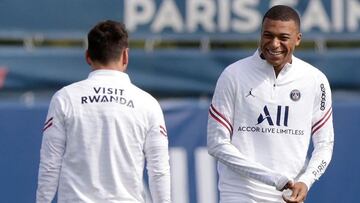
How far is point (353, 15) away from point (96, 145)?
5123mm

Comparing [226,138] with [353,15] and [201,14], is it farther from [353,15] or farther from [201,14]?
[353,15]

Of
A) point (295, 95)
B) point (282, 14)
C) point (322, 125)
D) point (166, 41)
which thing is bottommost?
point (166, 41)

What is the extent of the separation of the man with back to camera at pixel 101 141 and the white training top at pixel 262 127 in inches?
19.8

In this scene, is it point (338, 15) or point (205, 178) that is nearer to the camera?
point (205, 178)

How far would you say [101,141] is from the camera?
16.1 ft

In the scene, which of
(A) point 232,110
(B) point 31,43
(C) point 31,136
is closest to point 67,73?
(B) point 31,43

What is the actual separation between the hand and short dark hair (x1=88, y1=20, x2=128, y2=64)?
1.06 meters

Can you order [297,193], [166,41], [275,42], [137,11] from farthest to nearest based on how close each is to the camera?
[166,41], [137,11], [275,42], [297,193]

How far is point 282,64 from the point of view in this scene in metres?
5.45

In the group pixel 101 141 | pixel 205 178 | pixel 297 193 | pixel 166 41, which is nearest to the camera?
pixel 101 141

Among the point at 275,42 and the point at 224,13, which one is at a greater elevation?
the point at 275,42

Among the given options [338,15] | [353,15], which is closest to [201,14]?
[338,15]

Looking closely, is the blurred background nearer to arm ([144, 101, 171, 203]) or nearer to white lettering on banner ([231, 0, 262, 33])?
white lettering on banner ([231, 0, 262, 33])

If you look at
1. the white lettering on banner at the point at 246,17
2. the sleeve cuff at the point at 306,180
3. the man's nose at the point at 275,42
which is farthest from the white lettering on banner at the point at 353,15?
the sleeve cuff at the point at 306,180
